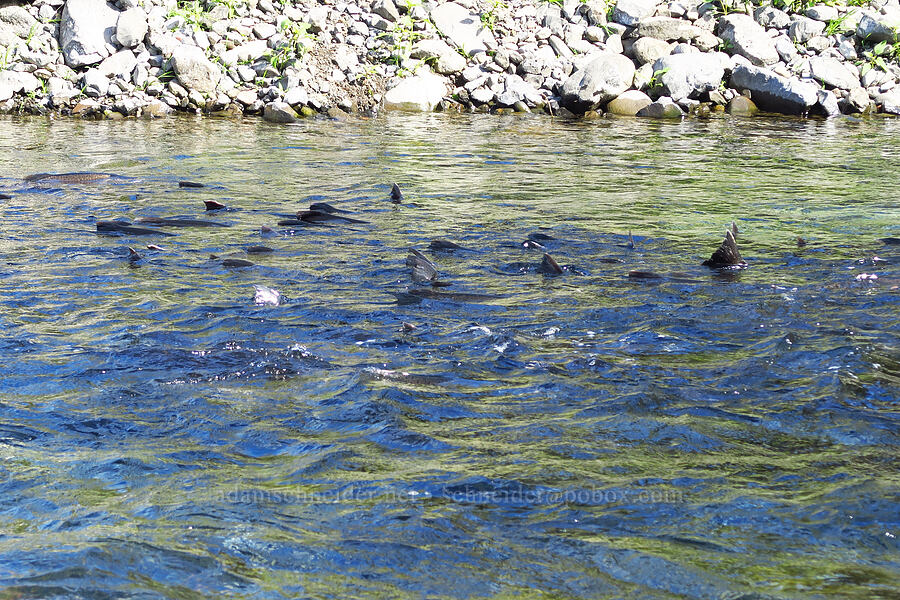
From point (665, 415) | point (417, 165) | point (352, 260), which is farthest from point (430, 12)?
point (665, 415)

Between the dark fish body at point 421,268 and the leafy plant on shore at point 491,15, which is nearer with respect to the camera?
the dark fish body at point 421,268

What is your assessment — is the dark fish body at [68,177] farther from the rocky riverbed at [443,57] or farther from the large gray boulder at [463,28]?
the large gray boulder at [463,28]

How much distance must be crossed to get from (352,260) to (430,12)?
616 inches

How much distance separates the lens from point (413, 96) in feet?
61.4

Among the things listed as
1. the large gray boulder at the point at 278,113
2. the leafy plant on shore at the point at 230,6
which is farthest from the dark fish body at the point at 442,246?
the leafy plant on shore at the point at 230,6

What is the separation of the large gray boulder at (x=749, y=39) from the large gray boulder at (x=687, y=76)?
4.57 ft

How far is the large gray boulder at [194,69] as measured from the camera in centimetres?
1772

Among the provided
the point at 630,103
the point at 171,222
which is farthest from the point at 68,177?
the point at 630,103

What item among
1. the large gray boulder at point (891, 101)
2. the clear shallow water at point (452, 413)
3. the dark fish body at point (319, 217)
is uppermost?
the large gray boulder at point (891, 101)

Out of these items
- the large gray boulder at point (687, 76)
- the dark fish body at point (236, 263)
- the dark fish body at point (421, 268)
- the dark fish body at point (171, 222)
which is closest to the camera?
the dark fish body at point (421, 268)

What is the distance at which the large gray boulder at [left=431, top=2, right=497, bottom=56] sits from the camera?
19938 millimetres

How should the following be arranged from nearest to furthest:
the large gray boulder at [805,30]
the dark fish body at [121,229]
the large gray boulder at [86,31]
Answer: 1. the dark fish body at [121,229]
2. the large gray boulder at [86,31]
3. the large gray boulder at [805,30]

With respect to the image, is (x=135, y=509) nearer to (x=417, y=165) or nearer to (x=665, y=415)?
(x=665, y=415)

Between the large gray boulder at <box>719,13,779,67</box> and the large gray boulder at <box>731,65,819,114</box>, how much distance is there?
1033 mm
